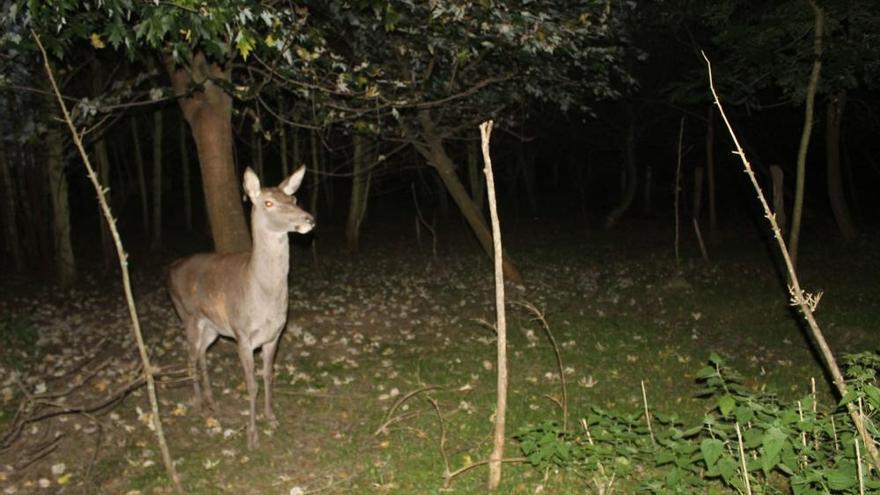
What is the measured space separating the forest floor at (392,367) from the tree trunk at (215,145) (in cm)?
229

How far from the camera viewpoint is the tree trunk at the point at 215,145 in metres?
11.9

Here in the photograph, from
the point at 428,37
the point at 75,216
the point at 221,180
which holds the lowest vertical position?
the point at 75,216

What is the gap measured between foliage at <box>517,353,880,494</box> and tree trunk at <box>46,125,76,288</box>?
16857 millimetres

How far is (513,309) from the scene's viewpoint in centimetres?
1545

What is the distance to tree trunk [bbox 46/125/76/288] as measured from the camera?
18.6 m

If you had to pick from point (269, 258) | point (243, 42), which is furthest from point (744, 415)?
point (243, 42)

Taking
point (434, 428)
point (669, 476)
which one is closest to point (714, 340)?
point (434, 428)

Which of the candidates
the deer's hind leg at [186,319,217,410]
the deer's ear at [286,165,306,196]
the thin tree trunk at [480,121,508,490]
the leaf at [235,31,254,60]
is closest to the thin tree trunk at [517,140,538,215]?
the deer's hind leg at [186,319,217,410]

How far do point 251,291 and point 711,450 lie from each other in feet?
19.4

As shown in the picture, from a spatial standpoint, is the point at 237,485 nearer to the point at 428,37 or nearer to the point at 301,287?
the point at 428,37

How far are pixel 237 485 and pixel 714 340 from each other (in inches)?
389

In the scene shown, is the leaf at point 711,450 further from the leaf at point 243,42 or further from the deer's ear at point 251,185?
the leaf at point 243,42

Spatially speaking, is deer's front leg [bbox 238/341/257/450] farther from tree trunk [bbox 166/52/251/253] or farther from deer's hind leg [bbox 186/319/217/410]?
tree trunk [bbox 166/52/251/253]

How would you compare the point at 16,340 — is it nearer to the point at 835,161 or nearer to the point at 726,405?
the point at 726,405
